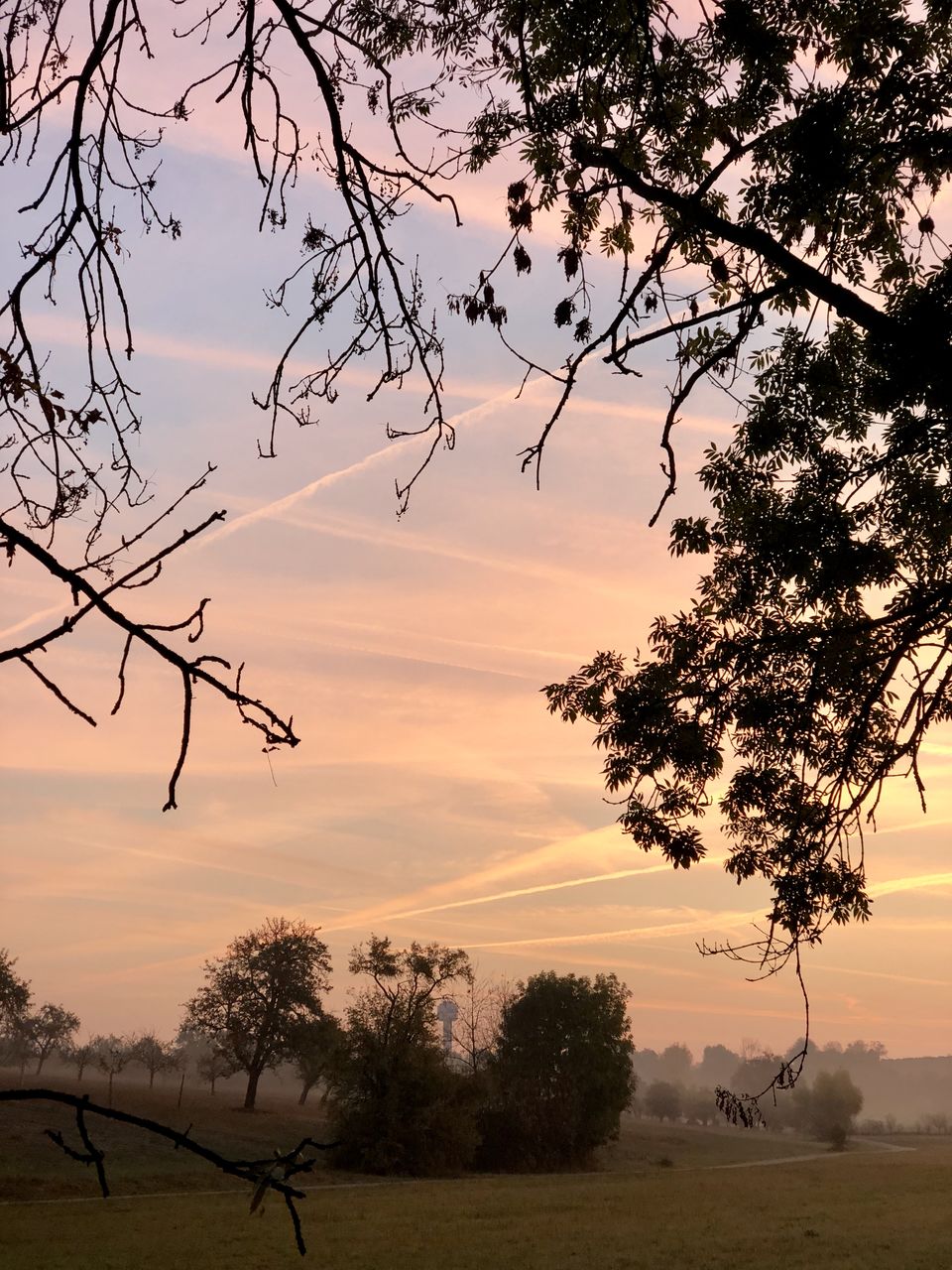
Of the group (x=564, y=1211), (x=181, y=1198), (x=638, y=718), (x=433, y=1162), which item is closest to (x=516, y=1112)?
(x=433, y=1162)

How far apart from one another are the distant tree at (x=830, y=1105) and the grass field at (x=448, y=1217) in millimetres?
60616

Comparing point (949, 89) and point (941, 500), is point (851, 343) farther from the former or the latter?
point (949, 89)

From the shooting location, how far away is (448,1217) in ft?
141

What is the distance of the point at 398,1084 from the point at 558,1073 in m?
16.8

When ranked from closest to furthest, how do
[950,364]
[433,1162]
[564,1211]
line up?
1. [950,364]
2. [564,1211]
3. [433,1162]

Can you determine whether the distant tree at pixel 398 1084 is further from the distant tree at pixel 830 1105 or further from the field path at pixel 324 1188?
the distant tree at pixel 830 1105

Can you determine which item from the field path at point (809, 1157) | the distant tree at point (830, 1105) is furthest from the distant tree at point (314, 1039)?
the distant tree at point (830, 1105)

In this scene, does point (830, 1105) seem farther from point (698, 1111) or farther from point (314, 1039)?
point (314, 1039)

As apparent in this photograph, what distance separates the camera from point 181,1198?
143 ft

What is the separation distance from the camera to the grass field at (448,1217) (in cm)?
3353

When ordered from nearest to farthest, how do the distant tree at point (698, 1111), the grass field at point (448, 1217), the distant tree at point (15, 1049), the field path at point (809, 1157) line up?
the grass field at point (448, 1217), the field path at point (809, 1157), the distant tree at point (15, 1049), the distant tree at point (698, 1111)

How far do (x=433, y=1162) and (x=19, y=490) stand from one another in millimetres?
64714

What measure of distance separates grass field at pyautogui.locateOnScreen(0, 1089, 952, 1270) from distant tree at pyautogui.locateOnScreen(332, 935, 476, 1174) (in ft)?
9.00

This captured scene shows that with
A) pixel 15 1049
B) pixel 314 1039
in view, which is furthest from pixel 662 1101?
pixel 314 1039
